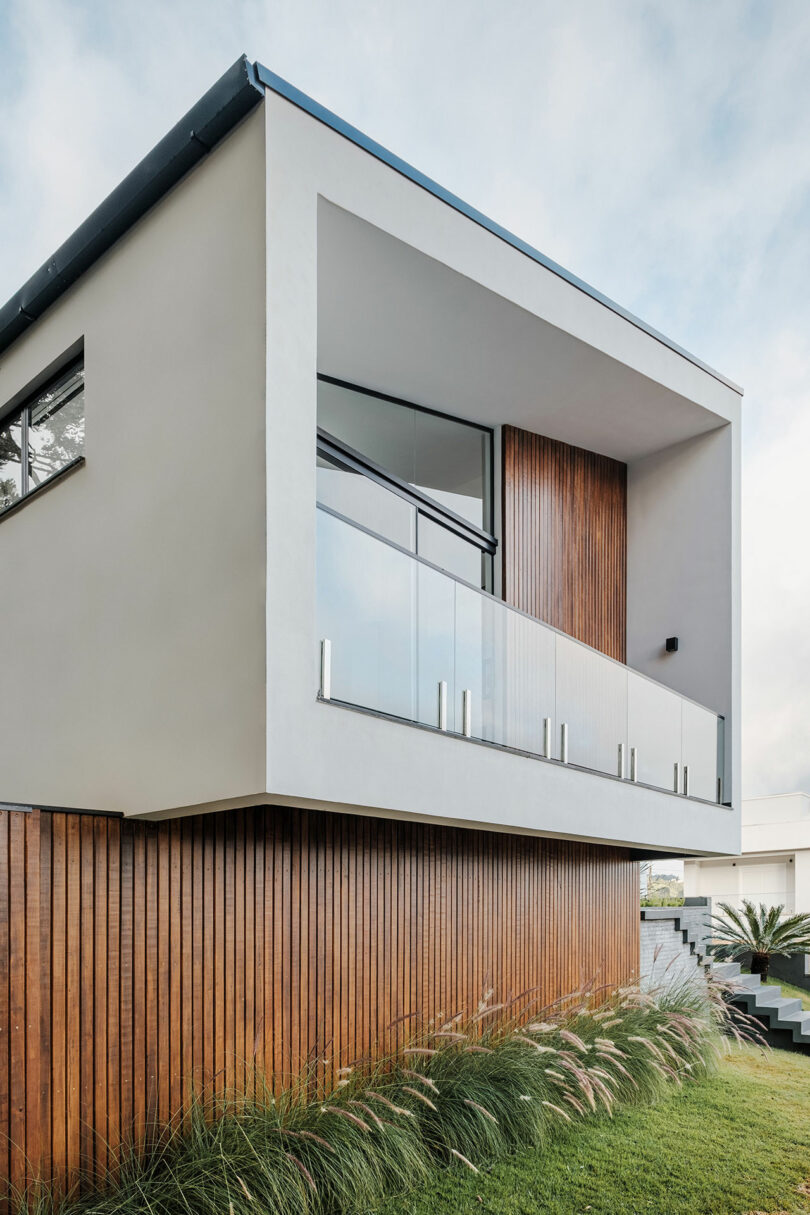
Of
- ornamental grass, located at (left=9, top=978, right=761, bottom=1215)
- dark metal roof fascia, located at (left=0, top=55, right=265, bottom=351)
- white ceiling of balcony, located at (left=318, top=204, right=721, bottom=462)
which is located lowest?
ornamental grass, located at (left=9, top=978, right=761, bottom=1215)

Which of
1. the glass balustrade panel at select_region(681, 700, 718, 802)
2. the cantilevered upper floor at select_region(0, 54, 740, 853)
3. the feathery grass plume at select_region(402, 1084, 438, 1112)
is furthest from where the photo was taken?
the glass balustrade panel at select_region(681, 700, 718, 802)

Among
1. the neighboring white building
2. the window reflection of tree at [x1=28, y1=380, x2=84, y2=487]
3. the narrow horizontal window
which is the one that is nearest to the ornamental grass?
the narrow horizontal window

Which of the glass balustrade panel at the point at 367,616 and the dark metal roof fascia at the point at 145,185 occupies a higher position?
the dark metal roof fascia at the point at 145,185

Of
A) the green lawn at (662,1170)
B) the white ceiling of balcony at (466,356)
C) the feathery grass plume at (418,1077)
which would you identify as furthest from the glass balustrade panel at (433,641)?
the green lawn at (662,1170)

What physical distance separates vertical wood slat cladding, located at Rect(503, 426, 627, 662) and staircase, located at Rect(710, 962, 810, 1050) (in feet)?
17.1

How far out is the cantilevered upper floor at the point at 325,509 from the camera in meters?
5.82

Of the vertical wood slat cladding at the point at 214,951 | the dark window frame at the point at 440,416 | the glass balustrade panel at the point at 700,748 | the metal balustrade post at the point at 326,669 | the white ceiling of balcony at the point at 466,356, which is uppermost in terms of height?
the white ceiling of balcony at the point at 466,356

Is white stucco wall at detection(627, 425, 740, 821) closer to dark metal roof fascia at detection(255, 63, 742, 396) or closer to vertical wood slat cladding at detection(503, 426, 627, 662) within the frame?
vertical wood slat cladding at detection(503, 426, 627, 662)

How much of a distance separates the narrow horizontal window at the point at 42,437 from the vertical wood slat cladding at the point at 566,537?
4699 mm

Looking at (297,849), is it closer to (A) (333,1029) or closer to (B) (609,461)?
(A) (333,1029)

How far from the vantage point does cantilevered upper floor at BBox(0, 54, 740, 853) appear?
5.82 m

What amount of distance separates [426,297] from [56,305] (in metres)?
3.17

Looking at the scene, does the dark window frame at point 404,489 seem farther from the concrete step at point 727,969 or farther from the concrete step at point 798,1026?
the concrete step at point 798,1026

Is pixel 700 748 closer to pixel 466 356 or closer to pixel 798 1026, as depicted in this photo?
pixel 466 356
